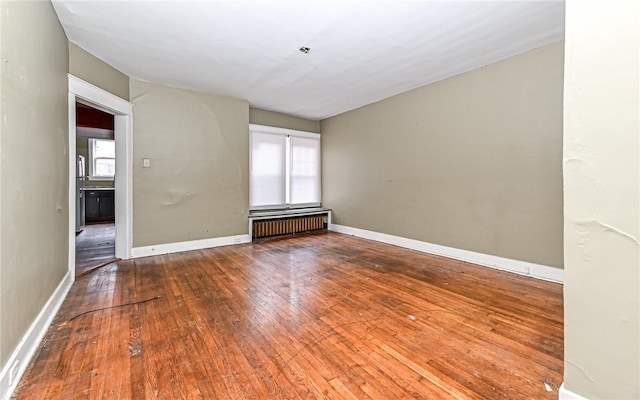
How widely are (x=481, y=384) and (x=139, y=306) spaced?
8.99ft

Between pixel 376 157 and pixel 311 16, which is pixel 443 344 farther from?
pixel 376 157

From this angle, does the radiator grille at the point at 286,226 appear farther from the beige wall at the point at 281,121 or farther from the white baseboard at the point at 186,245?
the beige wall at the point at 281,121

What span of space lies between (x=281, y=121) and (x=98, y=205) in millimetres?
5858

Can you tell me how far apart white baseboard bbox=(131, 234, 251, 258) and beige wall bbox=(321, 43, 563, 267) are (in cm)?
254

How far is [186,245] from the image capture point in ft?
15.4

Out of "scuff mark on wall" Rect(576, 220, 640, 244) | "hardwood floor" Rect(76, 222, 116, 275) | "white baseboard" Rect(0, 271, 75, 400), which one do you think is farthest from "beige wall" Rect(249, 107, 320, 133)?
"scuff mark on wall" Rect(576, 220, 640, 244)

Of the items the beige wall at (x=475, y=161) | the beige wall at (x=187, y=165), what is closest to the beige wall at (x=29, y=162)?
the beige wall at (x=187, y=165)

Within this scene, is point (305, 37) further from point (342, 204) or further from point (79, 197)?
point (79, 197)

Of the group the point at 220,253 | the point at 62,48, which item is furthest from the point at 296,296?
the point at 62,48

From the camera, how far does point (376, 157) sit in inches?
214

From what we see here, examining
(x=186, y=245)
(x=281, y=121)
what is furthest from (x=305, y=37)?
(x=186, y=245)

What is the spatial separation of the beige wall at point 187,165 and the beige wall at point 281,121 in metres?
0.50

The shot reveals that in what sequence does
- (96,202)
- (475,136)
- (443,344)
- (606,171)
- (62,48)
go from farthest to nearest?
(96,202)
(475,136)
(62,48)
(443,344)
(606,171)

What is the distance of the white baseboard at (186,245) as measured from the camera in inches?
168
